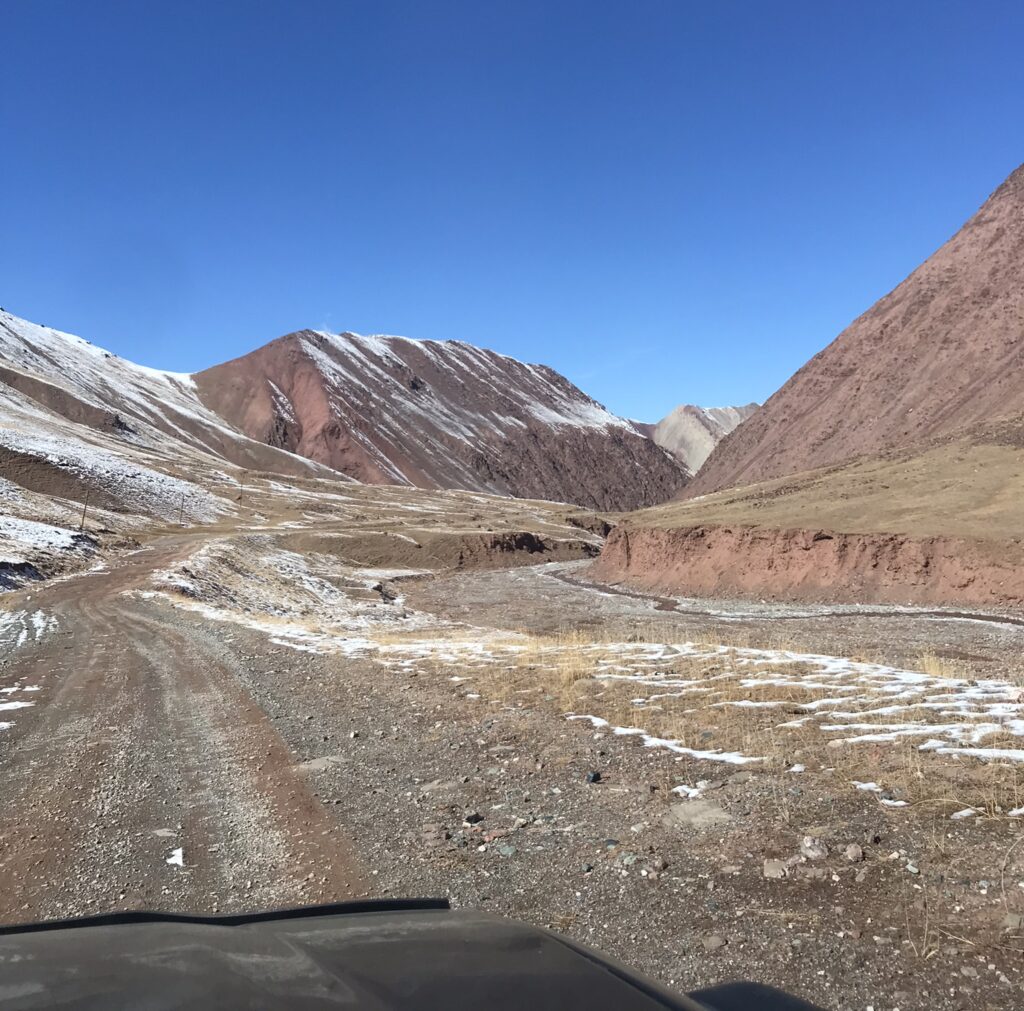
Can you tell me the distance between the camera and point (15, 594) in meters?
26.3

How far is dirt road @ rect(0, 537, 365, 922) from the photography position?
539 centimetres

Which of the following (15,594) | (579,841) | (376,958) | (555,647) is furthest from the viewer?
(15,594)

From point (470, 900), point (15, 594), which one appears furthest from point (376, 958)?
point (15, 594)

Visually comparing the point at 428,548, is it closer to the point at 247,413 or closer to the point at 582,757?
the point at 582,757

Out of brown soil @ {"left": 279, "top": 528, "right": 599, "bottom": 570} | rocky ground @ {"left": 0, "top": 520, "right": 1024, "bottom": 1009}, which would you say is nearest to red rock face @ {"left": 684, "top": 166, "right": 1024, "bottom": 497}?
brown soil @ {"left": 279, "top": 528, "right": 599, "bottom": 570}

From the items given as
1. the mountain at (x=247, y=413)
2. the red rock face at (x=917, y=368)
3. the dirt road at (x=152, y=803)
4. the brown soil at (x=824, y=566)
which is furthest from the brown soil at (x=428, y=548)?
the mountain at (x=247, y=413)

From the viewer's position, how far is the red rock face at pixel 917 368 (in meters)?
73.8

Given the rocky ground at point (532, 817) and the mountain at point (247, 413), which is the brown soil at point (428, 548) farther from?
the mountain at point (247, 413)

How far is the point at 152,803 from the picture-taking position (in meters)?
7.17

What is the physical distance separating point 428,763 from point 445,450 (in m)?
186

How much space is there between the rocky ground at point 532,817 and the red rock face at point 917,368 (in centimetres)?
6732

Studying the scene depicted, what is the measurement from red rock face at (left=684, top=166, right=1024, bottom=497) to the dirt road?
69165mm

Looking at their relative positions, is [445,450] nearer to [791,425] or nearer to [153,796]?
[791,425]

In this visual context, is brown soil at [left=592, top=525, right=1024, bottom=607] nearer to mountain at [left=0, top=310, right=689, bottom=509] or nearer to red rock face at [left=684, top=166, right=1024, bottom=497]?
red rock face at [left=684, top=166, right=1024, bottom=497]
